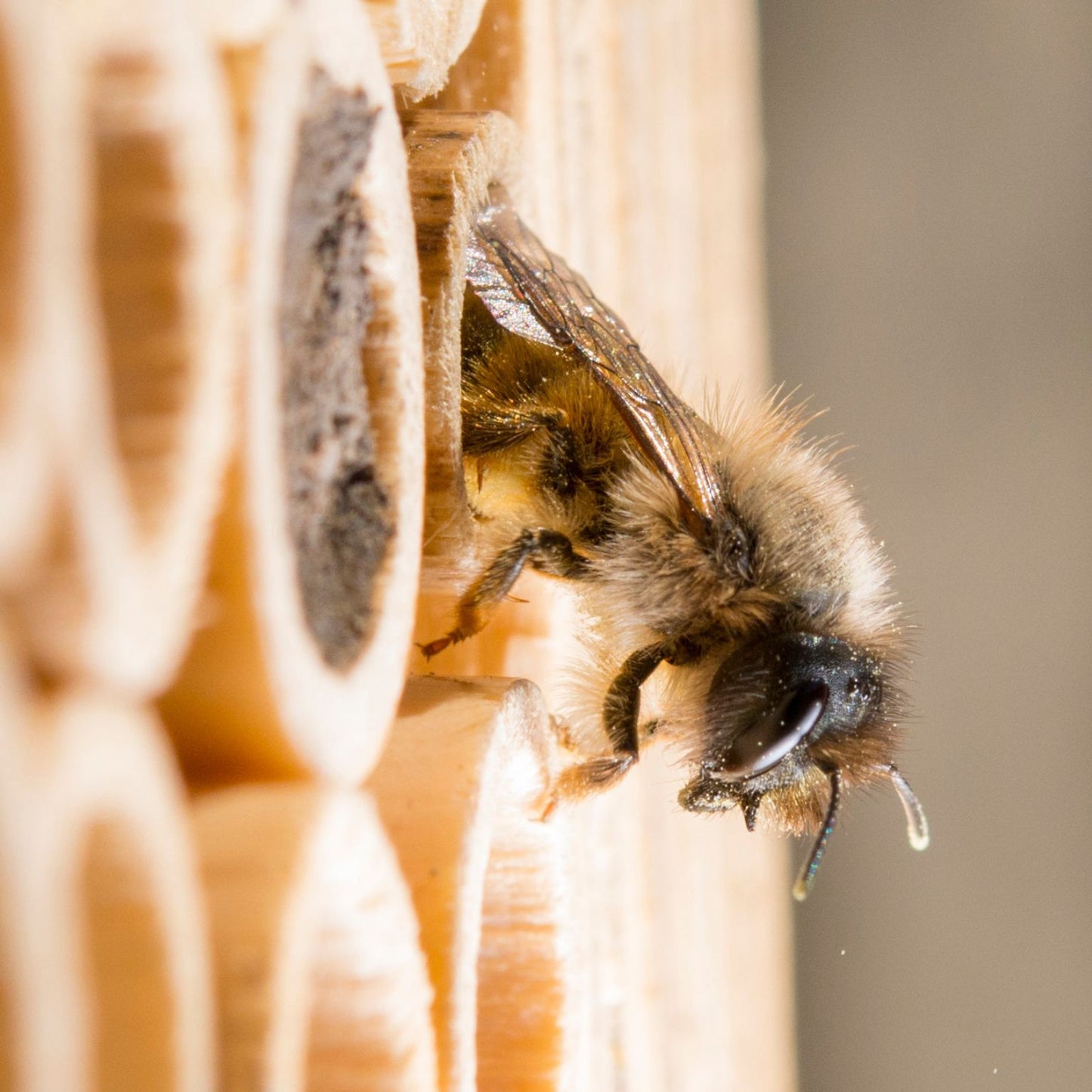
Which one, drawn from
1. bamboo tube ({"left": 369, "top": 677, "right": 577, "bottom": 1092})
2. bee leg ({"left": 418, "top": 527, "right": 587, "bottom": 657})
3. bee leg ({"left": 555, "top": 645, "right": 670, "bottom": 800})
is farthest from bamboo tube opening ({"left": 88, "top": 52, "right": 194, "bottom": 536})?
bee leg ({"left": 555, "top": 645, "right": 670, "bottom": 800})

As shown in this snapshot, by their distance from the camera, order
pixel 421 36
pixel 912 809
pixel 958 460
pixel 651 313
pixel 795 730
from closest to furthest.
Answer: pixel 421 36 < pixel 795 730 < pixel 912 809 < pixel 651 313 < pixel 958 460

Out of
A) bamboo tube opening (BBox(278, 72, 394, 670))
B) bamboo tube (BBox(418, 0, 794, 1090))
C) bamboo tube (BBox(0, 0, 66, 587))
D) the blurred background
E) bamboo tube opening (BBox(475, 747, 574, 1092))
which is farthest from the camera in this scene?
the blurred background

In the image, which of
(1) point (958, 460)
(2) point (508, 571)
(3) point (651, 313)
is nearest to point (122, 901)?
(2) point (508, 571)

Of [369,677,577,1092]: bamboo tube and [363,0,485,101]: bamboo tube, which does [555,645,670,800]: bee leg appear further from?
[363,0,485,101]: bamboo tube

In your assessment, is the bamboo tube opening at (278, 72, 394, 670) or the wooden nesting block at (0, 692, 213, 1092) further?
the bamboo tube opening at (278, 72, 394, 670)

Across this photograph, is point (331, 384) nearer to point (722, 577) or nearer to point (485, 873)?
point (485, 873)
